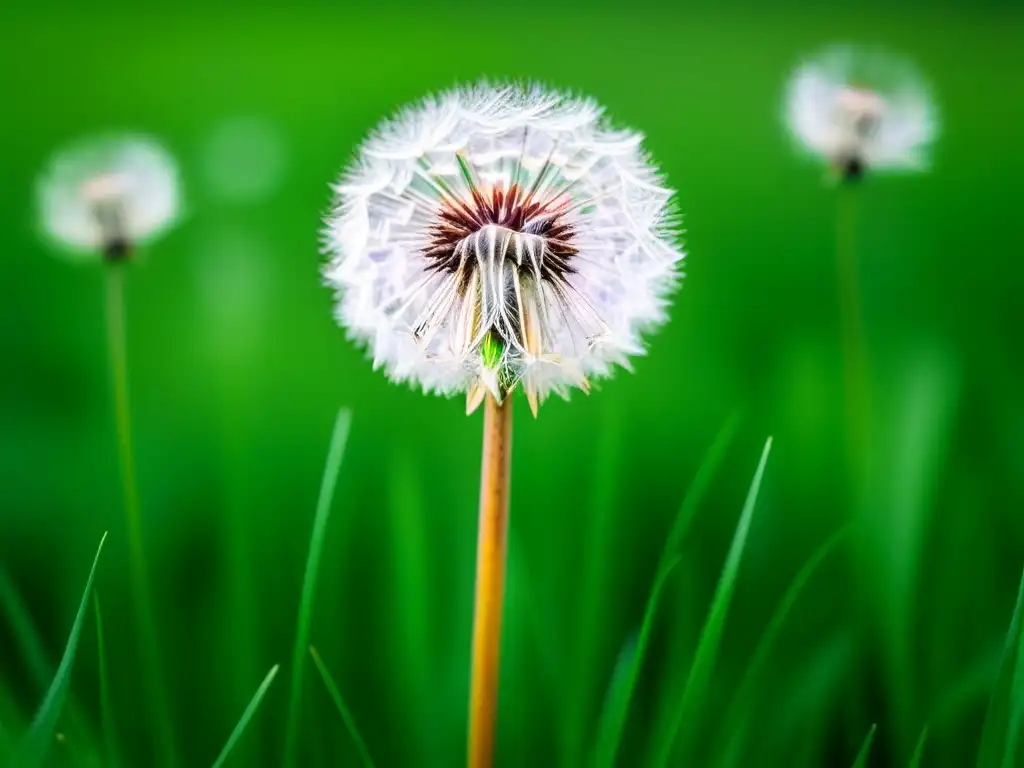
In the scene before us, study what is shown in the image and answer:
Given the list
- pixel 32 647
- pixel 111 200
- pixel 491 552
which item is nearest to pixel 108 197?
pixel 111 200

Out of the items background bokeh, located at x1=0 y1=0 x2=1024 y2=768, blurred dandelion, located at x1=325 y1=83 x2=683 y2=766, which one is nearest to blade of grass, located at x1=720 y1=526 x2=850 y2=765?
background bokeh, located at x1=0 y1=0 x2=1024 y2=768

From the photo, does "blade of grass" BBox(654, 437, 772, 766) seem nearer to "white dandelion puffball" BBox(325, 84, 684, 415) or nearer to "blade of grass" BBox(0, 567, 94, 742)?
"white dandelion puffball" BBox(325, 84, 684, 415)

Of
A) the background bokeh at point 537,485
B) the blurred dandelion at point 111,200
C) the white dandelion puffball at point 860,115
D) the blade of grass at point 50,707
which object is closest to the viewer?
the blade of grass at point 50,707

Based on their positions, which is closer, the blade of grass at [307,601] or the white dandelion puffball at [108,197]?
the blade of grass at [307,601]

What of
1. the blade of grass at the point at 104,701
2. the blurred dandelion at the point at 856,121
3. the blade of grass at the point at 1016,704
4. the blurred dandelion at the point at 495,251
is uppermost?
the blurred dandelion at the point at 856,121

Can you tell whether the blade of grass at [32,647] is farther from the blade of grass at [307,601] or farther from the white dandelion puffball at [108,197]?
the white dandelion puffball at [108,197]

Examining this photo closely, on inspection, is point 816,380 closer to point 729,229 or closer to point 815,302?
point 815,302

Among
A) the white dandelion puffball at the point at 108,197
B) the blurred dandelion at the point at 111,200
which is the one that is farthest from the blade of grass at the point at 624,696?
the white dandelion puffball at the point at 108,197

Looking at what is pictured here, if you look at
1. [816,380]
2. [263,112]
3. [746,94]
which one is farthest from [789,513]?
[746,94]
